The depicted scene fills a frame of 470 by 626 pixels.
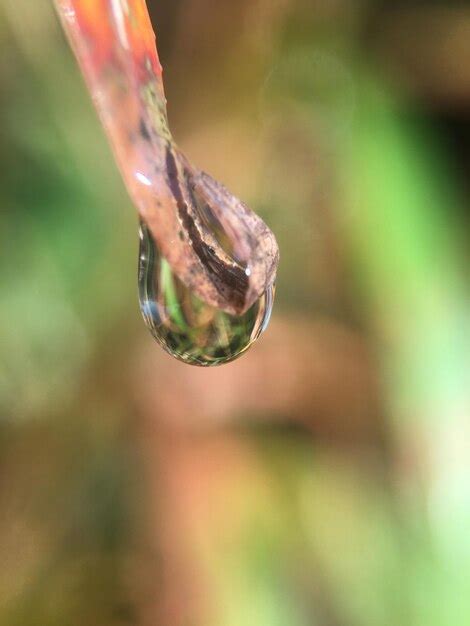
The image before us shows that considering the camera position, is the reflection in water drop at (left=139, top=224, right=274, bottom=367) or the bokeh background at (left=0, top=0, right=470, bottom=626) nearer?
the reflection in water drop at (left=139, top=224, right=274, bottom=367)

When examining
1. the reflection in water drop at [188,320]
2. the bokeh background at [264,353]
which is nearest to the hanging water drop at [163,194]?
the reflection in water drop at [188,320]

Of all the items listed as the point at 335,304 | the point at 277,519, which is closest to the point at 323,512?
the point at 277,519

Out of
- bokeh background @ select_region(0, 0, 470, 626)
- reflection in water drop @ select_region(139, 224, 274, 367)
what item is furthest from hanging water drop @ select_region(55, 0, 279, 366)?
bokeh background @ select_region(0, 0, 470, 626)

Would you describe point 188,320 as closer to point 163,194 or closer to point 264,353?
point 163,194

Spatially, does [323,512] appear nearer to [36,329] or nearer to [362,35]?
[36,329]

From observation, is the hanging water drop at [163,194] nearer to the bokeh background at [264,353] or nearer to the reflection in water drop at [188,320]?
the reflection in water drop at [188,320]

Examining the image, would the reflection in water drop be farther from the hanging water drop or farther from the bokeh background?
the bokeh background

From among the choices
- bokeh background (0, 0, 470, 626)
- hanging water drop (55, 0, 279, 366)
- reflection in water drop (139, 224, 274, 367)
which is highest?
hanging water drop (55, 0, 279, 366)
